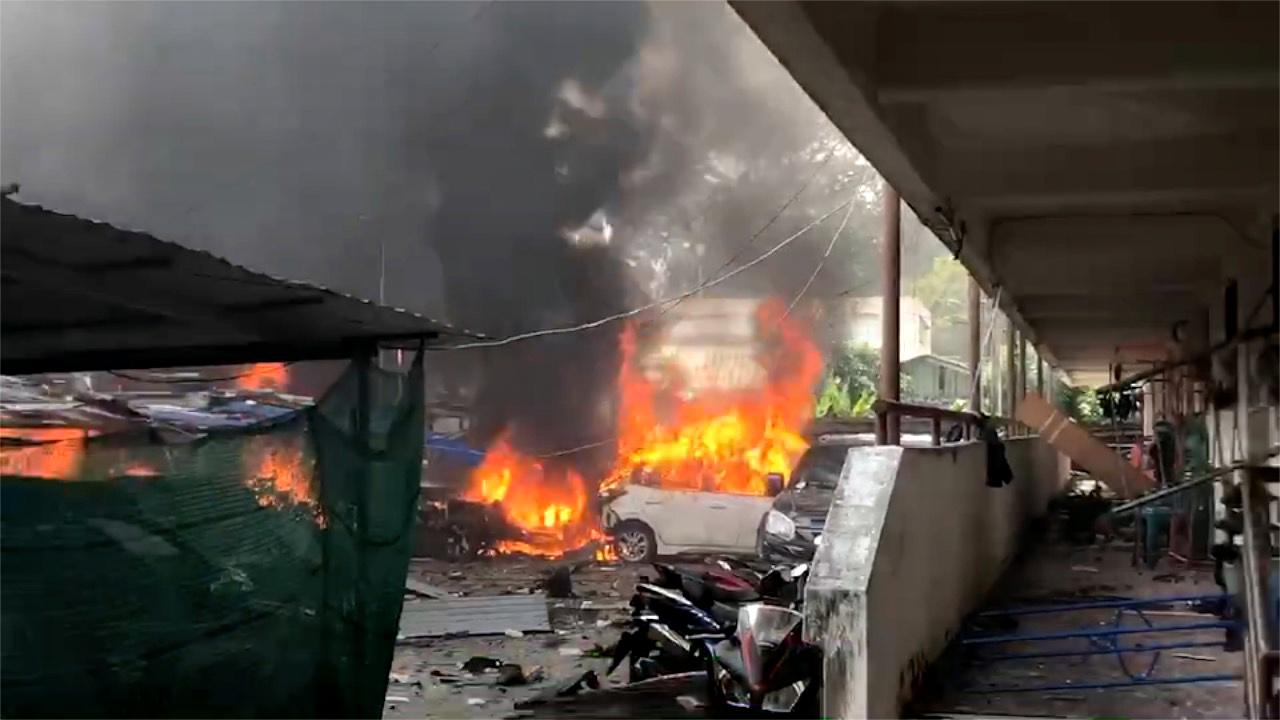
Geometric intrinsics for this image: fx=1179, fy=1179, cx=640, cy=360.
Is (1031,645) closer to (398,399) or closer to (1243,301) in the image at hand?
(1243,301)

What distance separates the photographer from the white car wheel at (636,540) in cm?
1755

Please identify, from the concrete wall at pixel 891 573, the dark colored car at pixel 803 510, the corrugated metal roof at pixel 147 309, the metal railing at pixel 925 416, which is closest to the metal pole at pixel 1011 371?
the dark colored car at pixel 803 510

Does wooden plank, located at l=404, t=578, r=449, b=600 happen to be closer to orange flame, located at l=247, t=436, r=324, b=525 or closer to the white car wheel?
the white car wheel

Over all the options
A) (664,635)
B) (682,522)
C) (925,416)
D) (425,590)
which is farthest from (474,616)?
(925,416)

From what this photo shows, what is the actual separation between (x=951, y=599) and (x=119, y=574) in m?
5.32

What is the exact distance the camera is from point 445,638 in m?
11.6

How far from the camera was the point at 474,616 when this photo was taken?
1241cm

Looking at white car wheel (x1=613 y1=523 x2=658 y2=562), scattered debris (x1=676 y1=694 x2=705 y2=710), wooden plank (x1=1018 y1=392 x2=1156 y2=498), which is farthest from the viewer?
white car wheel (x1=613 y1=523 x2=658 y2=562)

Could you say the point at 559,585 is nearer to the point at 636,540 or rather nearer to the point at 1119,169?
the point at 636,540

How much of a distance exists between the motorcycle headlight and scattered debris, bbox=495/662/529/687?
5182 millimetres

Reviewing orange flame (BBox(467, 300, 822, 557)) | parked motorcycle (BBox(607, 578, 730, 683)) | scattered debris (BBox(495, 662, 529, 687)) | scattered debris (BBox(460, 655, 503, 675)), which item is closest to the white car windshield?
orange flame (BBox(467, 300, 822, 557))

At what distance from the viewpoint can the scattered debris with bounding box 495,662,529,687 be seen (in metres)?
9.19

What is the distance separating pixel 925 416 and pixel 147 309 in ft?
16.0

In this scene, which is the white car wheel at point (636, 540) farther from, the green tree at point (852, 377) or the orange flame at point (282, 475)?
the green tree at point (852, 377)
